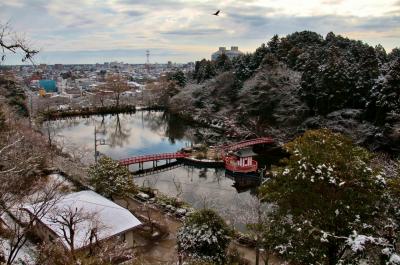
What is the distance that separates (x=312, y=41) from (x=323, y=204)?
37.3m

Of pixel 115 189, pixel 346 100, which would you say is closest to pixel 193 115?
pixel 346 100

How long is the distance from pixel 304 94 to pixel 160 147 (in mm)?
11757

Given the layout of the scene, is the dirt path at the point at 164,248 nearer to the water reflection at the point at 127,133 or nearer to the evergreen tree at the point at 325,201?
the evergreen tree at the point at 325,201

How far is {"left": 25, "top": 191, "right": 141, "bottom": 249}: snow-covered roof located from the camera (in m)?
11.0

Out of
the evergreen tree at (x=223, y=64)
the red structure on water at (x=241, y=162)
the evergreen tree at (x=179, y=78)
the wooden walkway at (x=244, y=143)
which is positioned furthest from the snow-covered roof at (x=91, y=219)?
the evergreen tree at (x=179, y=78)

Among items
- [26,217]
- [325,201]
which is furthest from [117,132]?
[325,201]

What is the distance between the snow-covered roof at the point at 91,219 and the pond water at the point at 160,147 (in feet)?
13.6

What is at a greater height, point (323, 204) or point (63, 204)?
point (323, 204)

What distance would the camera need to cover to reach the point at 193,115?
40219 mm

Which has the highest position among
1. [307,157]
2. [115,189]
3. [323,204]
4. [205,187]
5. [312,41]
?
[312,41]

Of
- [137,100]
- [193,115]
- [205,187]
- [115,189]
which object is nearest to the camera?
[115,189]

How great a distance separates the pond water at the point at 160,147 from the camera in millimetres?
18297

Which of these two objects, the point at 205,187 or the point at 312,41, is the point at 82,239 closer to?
the point at 205,187

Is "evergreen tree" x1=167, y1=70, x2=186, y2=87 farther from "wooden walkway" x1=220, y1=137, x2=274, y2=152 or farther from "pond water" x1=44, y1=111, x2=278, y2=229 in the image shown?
"wooden walkway" x1=220, y1=137, x2=274, y2=152
